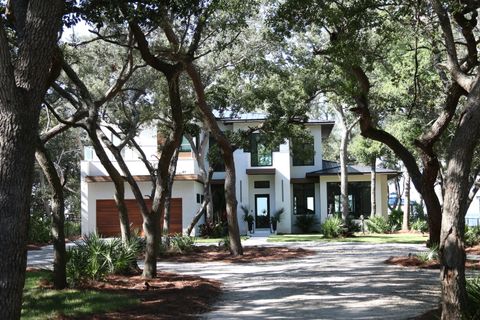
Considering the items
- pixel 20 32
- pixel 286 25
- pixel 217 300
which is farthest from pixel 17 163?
pixel 286 25

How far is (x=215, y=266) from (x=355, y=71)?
7345mm

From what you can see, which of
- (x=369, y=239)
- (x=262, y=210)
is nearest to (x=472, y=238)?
(x=369, y=239)

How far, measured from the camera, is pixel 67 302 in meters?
9.94

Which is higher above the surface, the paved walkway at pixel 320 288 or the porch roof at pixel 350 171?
the porch roof at pixel 350 171

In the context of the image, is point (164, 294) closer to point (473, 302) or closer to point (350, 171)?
point (473, 302)

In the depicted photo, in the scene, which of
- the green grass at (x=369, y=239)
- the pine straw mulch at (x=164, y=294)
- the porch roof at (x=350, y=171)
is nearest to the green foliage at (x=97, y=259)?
the pine straw mulch at (x=164, y=294)

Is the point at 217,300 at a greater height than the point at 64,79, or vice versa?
the point at 64,79

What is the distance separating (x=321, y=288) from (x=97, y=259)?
203 inches

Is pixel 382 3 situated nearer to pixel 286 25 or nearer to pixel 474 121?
pixel 286 25

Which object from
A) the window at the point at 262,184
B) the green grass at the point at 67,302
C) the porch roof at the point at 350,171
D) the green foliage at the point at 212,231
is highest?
the porch roof at the point at 350,171

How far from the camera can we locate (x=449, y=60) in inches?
381

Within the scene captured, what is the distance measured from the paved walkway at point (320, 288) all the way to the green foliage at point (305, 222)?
17.2 meters

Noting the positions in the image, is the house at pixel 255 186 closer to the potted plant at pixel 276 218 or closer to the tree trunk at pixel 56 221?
the potted plant at pixel 276 218

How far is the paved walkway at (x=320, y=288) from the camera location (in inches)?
372
